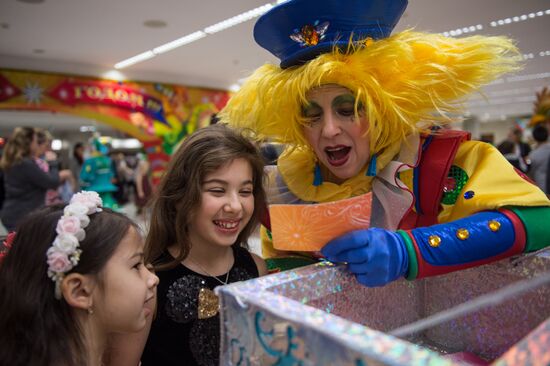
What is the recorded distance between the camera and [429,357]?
407mm

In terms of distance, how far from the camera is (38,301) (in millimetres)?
850

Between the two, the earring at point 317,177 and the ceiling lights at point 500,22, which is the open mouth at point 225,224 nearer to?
the earring at point 317,177

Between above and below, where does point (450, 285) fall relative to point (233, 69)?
below

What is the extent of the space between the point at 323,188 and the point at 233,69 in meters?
6.31

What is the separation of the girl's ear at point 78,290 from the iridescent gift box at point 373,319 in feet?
1.34

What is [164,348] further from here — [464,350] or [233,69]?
[233,69]

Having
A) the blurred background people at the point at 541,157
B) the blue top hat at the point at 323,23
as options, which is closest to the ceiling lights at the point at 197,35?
the blurred background people at the point at 541,157

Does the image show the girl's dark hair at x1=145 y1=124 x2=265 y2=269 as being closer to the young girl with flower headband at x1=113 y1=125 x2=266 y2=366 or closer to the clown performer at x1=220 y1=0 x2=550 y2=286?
the young girl with flower headband at x1=113 y1=125 x2=266 y2=366

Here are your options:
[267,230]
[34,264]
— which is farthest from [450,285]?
[34,264]

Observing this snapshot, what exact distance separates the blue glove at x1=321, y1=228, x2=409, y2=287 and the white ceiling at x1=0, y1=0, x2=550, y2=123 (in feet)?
8.12

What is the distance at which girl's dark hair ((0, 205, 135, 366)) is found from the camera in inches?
33.0

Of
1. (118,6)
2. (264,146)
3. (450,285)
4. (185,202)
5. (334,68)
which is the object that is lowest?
(450,285)

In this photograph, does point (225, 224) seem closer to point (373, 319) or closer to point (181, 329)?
point (181, 329)

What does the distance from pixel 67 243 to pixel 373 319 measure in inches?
28.1
